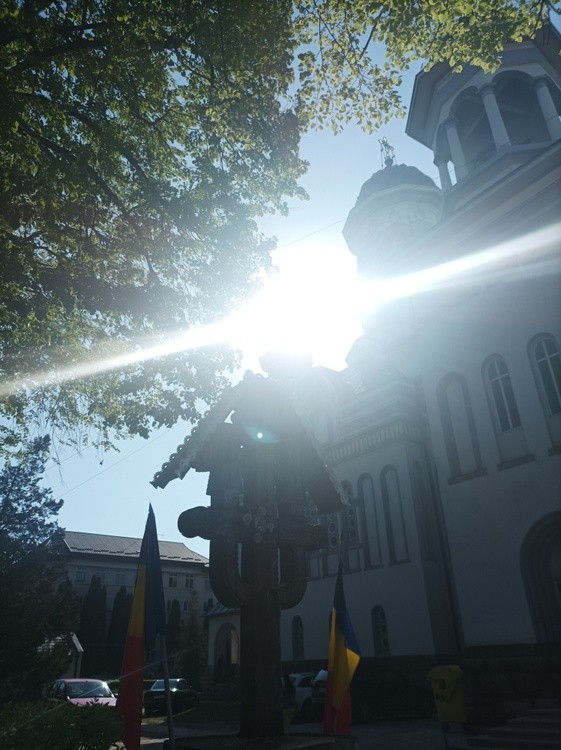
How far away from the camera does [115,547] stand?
186 feet

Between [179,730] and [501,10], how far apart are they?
68.3 feet

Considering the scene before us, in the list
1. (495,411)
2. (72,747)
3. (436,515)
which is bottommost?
(72,747)

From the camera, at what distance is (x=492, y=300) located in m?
15.5

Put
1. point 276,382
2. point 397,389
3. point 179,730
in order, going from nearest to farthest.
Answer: point 276,382 < point 179,730 < point 397,389

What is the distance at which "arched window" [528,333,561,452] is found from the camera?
527 inches

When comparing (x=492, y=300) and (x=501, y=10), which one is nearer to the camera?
(x=501, y=10)

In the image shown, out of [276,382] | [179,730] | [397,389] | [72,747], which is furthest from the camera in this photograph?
[397,389]

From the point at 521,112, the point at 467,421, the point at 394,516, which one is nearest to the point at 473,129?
the point at 521,112

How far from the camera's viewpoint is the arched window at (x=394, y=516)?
1883cm

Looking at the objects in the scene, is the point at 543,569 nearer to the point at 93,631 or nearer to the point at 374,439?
the point at 374,439

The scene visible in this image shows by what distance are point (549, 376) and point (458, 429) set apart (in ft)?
9.93

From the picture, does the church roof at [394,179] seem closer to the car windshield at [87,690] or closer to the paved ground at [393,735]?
the paved ground at [393,735]

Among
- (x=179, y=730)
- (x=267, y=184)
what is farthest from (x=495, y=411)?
(x=179, y=730)

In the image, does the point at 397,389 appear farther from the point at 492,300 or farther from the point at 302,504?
the point at 302,504
